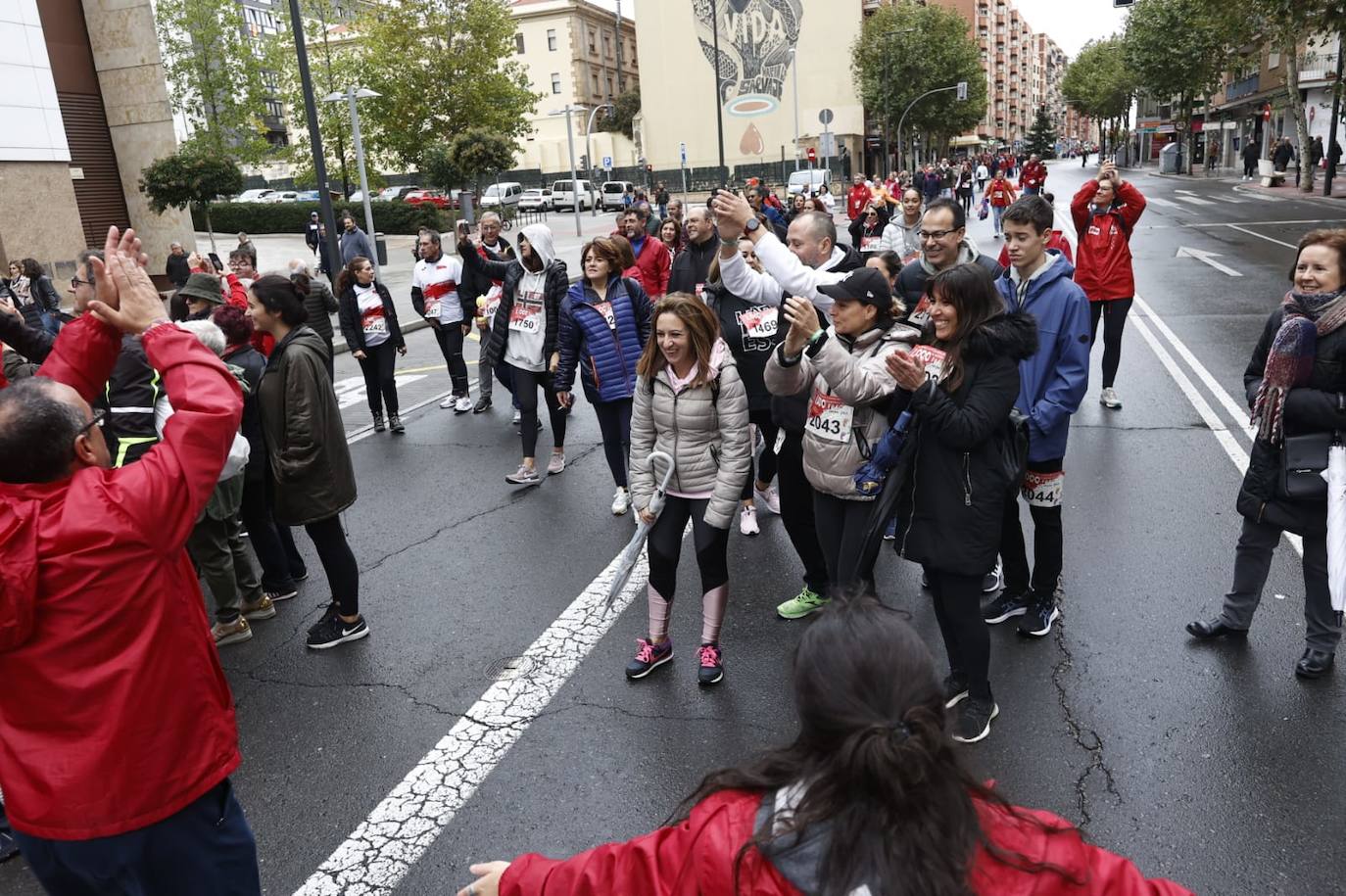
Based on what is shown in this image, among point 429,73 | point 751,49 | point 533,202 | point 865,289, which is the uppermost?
point 751,49

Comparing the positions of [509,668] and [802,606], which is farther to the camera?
[802,606]

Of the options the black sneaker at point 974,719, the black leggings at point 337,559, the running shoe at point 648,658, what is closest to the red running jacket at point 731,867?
the black sneaker at point 974,719

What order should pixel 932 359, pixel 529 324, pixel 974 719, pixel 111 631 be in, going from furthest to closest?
1. pixel 529 324
2. pixel 974 719
3. pixel 932 359
4. pixel 111 631

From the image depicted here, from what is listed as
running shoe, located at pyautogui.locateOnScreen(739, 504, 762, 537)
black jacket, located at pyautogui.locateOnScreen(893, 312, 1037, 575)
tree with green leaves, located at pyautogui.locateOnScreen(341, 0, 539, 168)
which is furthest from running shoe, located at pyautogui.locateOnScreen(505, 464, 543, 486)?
tree with green leaves, located at pyautogui.locateOnScreen(341, 0, 539, 168)

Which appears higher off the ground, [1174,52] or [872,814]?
[1174,52]

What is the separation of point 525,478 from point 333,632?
2760 mm

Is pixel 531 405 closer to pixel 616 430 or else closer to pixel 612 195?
pixel 616 430

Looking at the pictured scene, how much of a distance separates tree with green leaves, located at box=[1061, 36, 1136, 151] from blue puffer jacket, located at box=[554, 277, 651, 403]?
74363 millimetres

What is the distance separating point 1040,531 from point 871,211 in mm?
13384

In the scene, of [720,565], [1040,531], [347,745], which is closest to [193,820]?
[347,745]

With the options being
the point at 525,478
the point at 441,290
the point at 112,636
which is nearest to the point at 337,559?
the point at 112,636

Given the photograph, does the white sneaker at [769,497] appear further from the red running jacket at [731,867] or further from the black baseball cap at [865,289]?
the red running jacket at [731,867]

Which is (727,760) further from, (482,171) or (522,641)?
(482,171)

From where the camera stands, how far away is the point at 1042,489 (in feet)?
14.6
